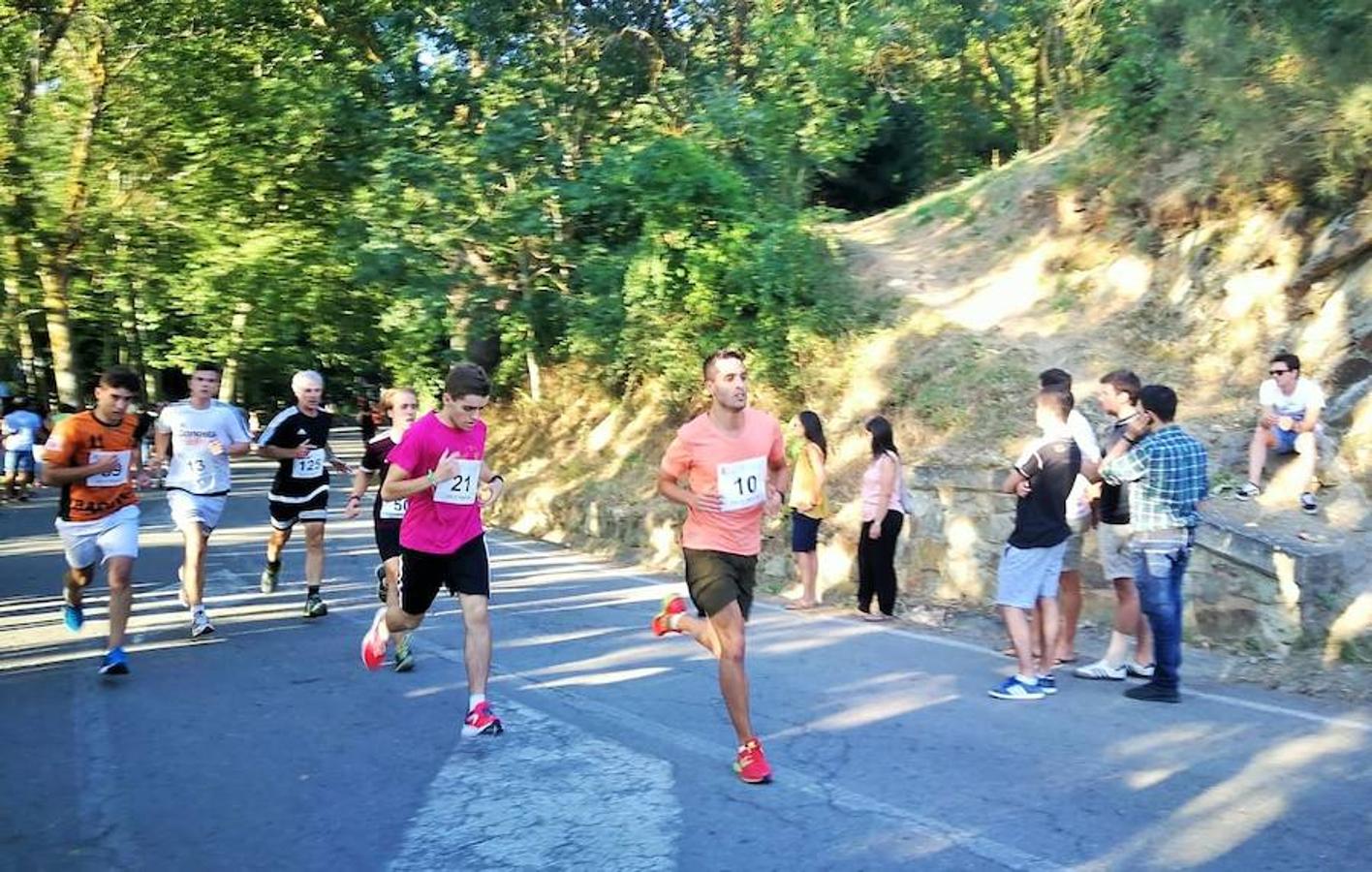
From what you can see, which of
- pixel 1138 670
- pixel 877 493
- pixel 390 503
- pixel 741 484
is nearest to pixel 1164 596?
pixel 1138 670

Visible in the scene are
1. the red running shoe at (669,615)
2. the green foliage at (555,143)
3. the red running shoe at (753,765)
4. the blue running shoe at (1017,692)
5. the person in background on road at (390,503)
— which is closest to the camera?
the red running shoe at (753,765)

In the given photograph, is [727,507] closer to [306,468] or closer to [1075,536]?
[1075,536]

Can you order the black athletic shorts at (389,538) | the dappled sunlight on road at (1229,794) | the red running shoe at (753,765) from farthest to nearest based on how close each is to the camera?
the black athletic shorts at (389,538) < the red running shoe at (753,765) < the dappled sunlight on road at (1229,794)

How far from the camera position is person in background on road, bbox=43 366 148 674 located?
26.0ft

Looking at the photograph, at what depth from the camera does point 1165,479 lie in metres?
7.00

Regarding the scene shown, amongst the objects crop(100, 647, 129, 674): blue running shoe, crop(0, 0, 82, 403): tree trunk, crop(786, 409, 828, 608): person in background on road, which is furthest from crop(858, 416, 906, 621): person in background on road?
crop(0, 0, 82, 403): tree trunk

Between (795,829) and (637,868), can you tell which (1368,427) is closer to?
(795,829)

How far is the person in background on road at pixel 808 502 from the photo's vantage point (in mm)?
10336

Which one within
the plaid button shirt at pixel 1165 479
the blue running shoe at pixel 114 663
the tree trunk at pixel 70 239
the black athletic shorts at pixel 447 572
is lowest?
the blue running shoe at pixel 114 663

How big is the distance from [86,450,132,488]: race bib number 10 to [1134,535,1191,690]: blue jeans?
644cm

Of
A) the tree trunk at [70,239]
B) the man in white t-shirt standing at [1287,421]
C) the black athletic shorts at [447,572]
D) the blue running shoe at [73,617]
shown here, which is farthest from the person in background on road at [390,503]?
the tree trunk at [70,239]

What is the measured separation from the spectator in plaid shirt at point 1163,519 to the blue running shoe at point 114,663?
244 inches

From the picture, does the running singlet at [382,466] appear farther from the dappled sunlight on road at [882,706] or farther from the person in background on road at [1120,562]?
the person in background on road at [1120,562]

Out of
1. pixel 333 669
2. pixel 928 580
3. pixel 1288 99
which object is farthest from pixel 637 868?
pixel 1288 99
